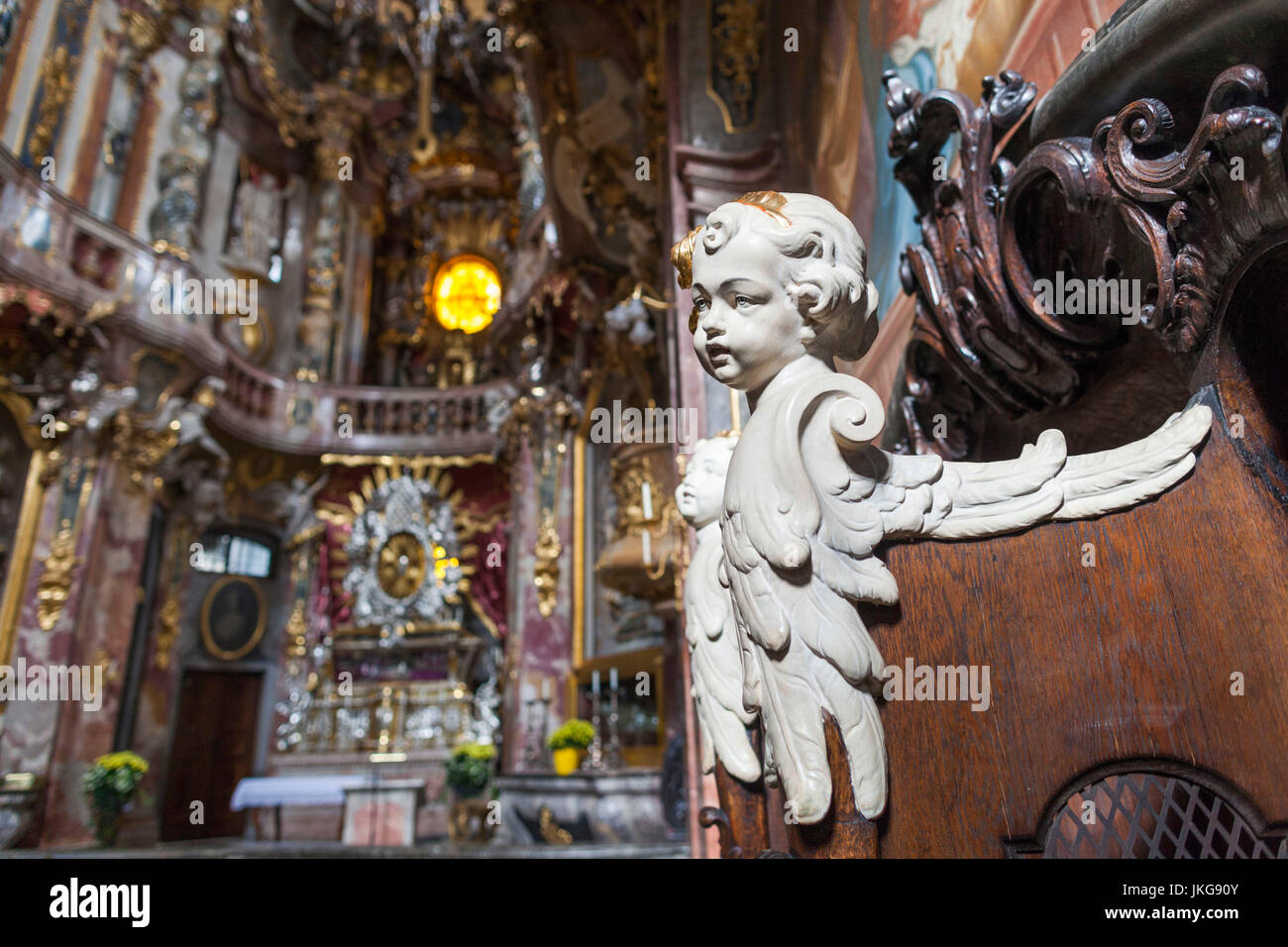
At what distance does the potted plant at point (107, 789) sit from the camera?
25.8 ft

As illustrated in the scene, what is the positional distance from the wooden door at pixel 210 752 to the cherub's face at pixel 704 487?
37.0ft

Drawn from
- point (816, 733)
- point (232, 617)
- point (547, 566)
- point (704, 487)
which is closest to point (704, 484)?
point (704, 487)

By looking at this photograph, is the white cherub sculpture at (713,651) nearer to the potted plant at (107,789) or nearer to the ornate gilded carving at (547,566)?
the ornate gilded carving at (547,566)

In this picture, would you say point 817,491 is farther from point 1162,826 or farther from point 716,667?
point 1162,826

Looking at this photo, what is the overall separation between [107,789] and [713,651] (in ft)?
28.4

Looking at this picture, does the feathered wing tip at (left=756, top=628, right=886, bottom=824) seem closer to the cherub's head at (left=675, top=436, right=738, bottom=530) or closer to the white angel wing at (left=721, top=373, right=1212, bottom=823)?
the white angel wing at (left=721, top=373, right=1212, bottom=823)

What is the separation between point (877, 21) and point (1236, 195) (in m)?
1.77

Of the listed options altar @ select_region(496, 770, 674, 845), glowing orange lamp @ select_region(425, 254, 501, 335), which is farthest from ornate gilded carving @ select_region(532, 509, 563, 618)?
glowing orange lamp @ select_region(425, 254, 501, 335)

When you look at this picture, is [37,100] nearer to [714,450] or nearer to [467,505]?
[467,505]

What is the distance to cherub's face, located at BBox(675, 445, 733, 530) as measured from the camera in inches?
59.4

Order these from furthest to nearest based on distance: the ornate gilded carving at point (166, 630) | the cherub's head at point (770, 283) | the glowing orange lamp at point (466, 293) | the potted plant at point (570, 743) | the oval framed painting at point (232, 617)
→ the glowing orange lamp at point (466, 293), the oval framed painting at point (232, 617), the ornate gilded carving at point (166, 630), the potted plant at point (570, 743), the cherub's head at point (770, 283)

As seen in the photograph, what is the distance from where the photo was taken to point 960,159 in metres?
1.46

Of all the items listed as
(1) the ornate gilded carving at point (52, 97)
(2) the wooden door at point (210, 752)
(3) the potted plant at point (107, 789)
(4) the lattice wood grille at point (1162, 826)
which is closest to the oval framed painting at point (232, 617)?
(2) the wooden door at point (210, 752)

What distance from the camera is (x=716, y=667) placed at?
134 cm
